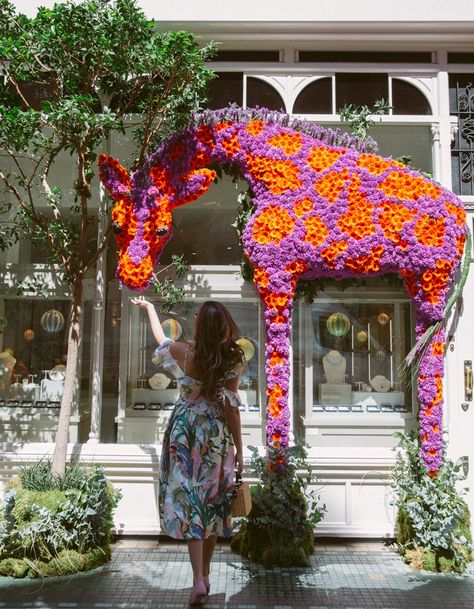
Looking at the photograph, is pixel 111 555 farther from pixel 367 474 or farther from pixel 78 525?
pixel 367 474

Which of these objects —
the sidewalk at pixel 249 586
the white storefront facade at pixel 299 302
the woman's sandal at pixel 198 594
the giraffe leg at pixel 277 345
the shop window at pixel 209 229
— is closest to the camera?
the woman's sandal at pixel 198 594

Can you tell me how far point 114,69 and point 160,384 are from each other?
2.91 metres

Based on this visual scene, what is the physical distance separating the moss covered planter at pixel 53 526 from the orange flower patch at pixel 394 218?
3.20m

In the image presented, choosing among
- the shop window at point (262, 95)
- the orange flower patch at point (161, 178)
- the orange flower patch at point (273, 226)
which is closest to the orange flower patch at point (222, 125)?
the orange flower patch at point (161, 178)

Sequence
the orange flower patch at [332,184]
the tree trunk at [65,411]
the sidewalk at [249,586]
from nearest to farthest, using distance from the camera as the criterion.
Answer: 1. the sidewalk at [249,586]
2. the tree trunk at [65,411]
3. the orange flower patch at [332,184]

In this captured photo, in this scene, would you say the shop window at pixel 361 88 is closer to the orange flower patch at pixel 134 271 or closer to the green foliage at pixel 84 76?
the green foliage at pixel 84 76

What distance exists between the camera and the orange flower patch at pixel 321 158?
526 centimetres

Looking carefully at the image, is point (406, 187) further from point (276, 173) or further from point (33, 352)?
point (33, 352)

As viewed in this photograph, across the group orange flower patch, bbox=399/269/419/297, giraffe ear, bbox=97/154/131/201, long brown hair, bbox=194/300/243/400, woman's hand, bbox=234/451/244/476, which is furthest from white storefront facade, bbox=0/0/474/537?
long brown hair, bbox=194/300/243/400

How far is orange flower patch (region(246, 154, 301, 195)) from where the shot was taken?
5223 millimetres

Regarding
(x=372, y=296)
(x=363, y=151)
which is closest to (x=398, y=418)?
(x=372, y=296)

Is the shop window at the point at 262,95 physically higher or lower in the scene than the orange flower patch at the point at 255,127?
higher

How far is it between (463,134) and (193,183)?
9.11ft

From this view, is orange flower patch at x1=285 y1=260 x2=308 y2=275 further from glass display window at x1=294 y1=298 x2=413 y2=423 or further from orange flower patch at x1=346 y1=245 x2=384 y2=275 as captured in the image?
glass display window at x1=294 y1=298 x2=413 y2=423
